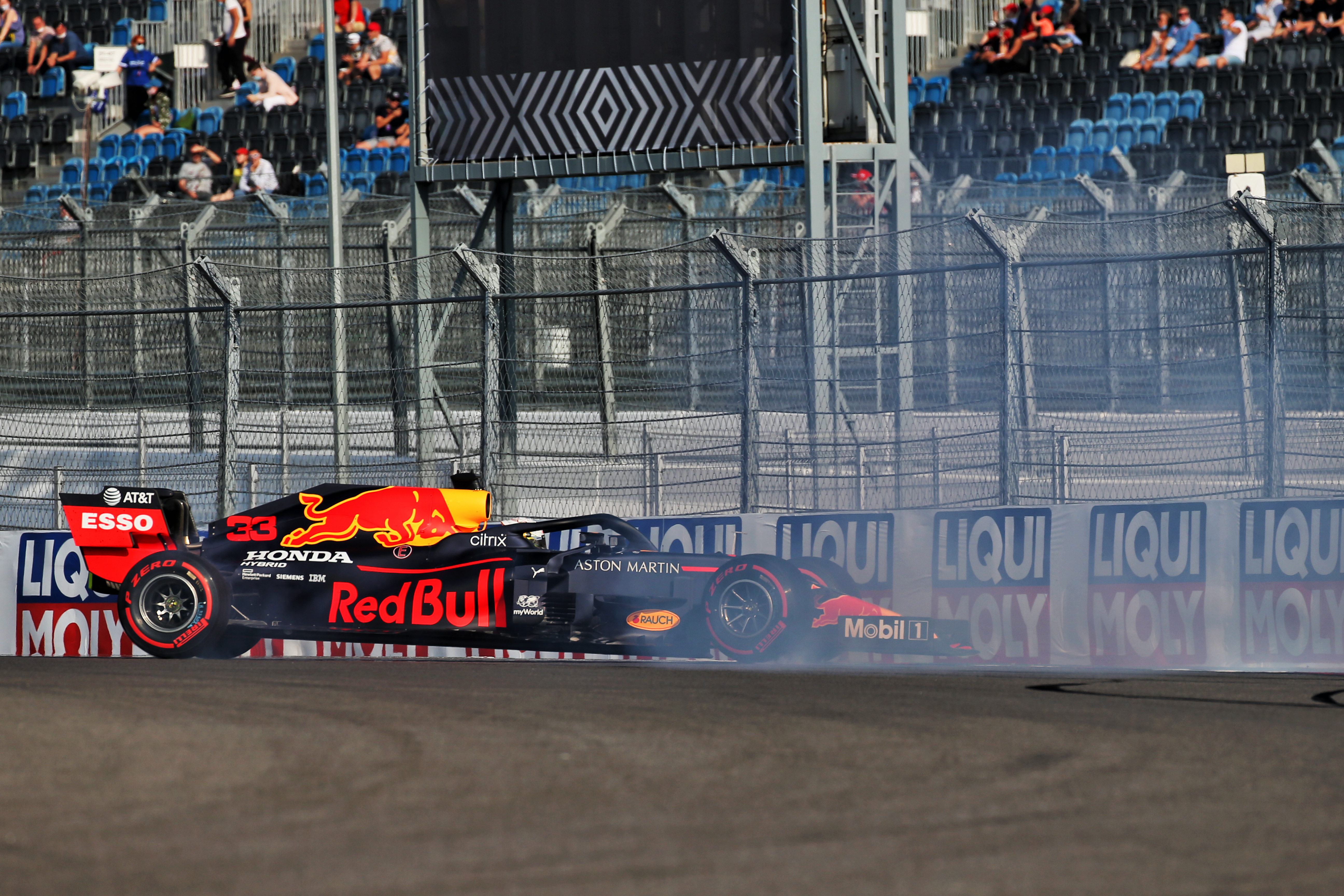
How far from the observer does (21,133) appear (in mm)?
28891

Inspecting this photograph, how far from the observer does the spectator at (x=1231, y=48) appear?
71.8 feet

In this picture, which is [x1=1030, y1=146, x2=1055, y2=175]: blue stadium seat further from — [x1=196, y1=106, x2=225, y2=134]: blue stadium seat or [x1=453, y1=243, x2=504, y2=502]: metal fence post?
[x1=196, y1=106, x2=225, y2=134]: blue stadium seat

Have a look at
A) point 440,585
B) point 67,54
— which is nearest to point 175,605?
point 440,585

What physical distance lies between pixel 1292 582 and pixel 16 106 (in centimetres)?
2564

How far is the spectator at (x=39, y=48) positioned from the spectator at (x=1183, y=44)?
18.1m

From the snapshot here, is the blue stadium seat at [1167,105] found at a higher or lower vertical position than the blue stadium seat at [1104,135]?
higher

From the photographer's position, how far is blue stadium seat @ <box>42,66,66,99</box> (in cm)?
3019

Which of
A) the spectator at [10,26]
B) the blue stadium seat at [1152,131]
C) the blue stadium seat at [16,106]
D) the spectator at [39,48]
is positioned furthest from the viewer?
the spectator at [10,26]

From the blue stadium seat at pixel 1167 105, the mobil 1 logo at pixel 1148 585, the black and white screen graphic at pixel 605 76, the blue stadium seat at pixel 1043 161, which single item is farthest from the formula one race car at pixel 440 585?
the blue stadium seat at pixel 1167 105

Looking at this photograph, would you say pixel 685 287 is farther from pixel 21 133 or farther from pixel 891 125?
pixel 21 133

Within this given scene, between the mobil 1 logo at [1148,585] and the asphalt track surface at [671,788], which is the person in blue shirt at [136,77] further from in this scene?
the mobil 1 logo at [1148,585]

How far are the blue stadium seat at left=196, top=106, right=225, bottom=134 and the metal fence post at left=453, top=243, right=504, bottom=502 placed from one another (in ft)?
57.0

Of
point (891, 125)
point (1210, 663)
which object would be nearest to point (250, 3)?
point (891, 125)

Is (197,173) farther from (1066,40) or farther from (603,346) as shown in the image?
(603,346)
